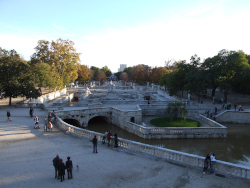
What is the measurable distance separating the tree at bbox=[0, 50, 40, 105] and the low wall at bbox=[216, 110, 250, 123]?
2741 centimetres

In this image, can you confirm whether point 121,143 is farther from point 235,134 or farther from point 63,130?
point 235,134

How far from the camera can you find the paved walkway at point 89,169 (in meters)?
7.76

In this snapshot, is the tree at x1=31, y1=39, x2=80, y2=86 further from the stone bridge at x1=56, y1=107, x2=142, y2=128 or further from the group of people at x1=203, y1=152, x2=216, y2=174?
the group of people at x1=203, y1=152, x2=216, y2=174

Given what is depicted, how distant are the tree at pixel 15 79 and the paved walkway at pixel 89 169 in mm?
15590

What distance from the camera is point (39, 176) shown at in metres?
8.23

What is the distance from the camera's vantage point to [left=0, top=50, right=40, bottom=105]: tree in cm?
2648

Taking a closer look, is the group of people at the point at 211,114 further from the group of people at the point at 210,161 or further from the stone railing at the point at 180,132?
the group of people at the point at 210,161

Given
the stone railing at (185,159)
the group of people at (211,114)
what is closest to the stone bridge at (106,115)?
the group of people at (211,114)

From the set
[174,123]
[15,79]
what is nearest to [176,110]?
[174,123]

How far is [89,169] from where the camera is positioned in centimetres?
899

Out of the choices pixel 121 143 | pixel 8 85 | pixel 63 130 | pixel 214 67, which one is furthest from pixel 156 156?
pixel 214 67

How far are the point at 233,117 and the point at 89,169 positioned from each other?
84.5ft

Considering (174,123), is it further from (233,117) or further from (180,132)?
(233,117)

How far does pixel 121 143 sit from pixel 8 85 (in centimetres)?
2203
